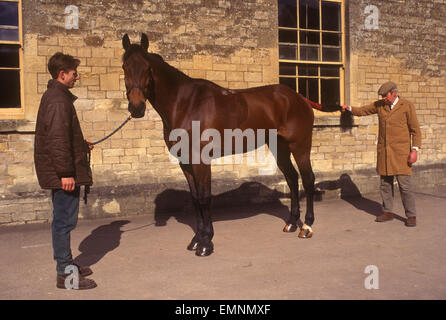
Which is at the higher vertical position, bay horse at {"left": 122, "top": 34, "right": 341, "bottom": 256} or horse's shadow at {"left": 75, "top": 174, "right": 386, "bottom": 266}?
bay horse at {"left": 122, "top": 34, "right": 341, "bottom": 256}

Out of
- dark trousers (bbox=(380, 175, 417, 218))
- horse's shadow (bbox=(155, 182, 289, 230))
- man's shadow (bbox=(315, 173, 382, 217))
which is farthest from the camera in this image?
man's shadow (bbox=(315, 173, 382, 217))

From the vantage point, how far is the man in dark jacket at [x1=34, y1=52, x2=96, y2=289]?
129 inches

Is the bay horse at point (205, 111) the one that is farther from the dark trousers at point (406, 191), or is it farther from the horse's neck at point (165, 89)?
the dark trousers at point (406, 191)

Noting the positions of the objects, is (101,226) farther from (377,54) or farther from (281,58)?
(377,54)

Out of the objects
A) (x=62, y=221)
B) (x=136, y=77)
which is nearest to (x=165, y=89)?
(x=136, y=77)

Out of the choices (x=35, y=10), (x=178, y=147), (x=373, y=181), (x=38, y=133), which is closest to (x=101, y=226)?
(x=178, y=147)

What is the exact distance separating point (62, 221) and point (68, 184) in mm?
368

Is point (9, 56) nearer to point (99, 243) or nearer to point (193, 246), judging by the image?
point (99, 243)

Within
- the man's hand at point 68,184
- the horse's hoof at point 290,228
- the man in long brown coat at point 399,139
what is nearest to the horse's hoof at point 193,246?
the horse's hoof at point 290,228

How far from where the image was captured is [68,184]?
3.33 meters

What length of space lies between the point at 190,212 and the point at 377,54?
5.02 meters

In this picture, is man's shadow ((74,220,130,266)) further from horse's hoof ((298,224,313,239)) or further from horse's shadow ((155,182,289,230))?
horse's hoof ((298,224,313,239))

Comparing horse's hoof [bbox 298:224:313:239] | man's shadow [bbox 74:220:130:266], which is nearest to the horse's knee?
man's shadow [bbox 74:220:130:266]

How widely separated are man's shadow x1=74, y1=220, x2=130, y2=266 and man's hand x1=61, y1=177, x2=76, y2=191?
1186 millimetres
